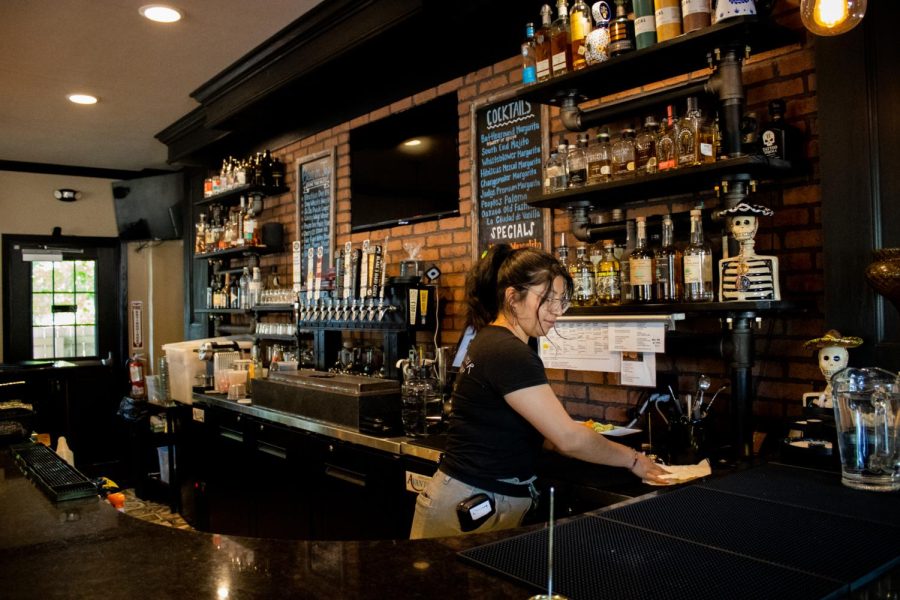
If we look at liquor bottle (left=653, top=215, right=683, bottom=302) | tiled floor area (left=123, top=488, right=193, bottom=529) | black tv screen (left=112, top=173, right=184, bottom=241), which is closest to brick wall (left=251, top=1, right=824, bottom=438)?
liquor bottle (left=653, top=215, right=683, bottom=302)

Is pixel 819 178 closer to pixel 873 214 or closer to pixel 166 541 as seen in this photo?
pixel 873 214

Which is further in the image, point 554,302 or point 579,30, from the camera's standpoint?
point 579,30

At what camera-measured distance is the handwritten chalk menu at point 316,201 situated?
15.5 ft

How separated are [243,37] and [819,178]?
3232mm

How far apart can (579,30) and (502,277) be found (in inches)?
44.0

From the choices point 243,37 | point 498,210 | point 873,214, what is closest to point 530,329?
point 873,214

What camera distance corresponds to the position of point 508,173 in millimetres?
3408

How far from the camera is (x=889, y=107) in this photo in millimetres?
2051

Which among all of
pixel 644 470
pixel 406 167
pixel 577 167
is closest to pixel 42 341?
pixel 406 167

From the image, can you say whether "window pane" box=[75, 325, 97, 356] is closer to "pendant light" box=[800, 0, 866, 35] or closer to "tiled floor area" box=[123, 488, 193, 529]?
"tiled floor area" box=[123, 488, 193, 529]

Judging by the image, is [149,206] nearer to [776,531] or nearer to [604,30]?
[604,30]

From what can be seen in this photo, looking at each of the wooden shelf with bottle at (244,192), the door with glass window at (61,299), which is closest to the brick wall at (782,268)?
the wooden shelf with bottle at (244,192)

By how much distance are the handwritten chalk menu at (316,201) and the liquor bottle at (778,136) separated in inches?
114

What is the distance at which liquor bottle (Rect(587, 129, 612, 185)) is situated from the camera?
262 centimetres
